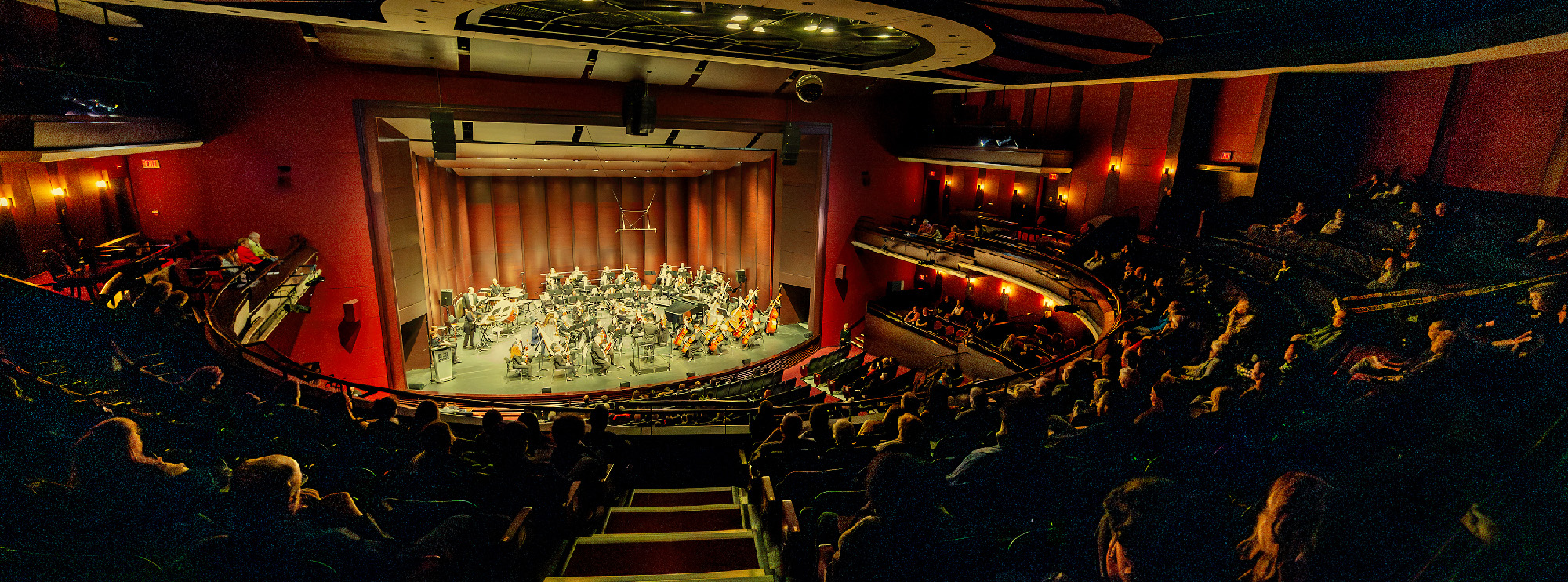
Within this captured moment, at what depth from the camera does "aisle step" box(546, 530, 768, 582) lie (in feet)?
12.4

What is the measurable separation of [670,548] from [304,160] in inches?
409

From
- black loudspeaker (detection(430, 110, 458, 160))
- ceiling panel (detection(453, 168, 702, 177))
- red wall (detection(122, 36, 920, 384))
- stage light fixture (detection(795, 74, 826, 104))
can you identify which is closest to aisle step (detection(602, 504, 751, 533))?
stage light fixture (detection(795, 74, 826, 104))

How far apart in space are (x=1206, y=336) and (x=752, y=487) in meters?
5.88

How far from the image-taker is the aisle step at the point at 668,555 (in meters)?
3.79

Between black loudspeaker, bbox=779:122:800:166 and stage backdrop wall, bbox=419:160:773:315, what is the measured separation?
2560mm

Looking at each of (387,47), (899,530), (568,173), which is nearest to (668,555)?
(899,530)

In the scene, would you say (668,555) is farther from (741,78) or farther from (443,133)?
(741,78)

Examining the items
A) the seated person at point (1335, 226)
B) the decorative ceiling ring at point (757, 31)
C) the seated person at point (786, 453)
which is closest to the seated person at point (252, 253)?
the decorative ceiling ring at point (757, 31)

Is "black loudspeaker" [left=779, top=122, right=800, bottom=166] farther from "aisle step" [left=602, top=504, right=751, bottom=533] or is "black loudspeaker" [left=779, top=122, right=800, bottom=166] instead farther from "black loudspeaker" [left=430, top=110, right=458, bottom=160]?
"aisle step" [left=602, top=504, right=751, bottom=533]

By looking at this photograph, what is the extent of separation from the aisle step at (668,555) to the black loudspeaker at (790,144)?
1041 cm

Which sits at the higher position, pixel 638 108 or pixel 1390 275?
pixel 638 108

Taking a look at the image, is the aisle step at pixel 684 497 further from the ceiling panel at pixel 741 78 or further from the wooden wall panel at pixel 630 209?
the wooden wall panel at pixel 630 209

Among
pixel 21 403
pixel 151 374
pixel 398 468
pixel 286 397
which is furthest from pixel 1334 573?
pixel 151 374

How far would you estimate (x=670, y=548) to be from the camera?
3.94 meters
